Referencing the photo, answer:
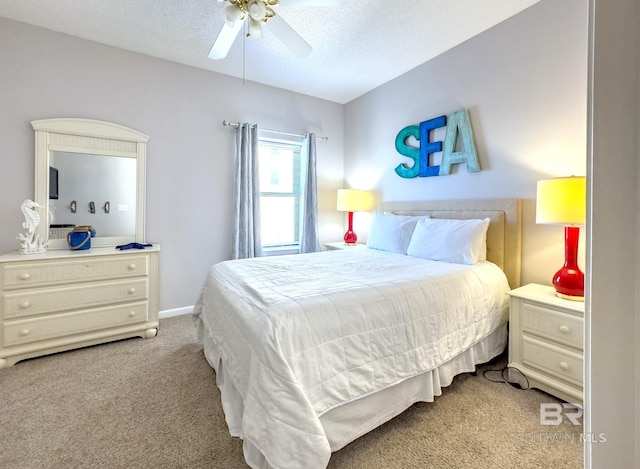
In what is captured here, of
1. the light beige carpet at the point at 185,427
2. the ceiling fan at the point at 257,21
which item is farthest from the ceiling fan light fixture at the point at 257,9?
the light beige carpet at the point at 185,427

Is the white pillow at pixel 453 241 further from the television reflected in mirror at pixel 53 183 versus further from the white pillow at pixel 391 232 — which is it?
the television reflected in mirror at pixel 53 183

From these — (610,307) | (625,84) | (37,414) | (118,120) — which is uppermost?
(118,120)

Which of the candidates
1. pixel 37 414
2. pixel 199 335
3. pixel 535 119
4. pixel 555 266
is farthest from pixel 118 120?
pixel 555 266

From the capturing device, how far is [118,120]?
282 cm

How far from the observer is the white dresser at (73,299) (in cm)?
211

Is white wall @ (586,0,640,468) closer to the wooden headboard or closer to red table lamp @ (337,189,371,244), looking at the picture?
the wooden headboard

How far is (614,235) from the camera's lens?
451 mm

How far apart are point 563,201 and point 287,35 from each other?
206 centimetres

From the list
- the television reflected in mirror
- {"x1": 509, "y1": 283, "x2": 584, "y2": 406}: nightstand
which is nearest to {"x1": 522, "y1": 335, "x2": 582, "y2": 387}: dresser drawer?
{"x1": 509, "y1": 283, "x2": 584, "y2": 406}: nightstand

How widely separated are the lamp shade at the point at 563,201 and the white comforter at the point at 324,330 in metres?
0.57

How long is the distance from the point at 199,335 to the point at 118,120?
2248 mm

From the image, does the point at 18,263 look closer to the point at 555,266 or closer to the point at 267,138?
the point at 267,138

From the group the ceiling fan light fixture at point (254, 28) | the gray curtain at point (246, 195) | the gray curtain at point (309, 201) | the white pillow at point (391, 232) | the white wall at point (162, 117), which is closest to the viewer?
the ceiling fan light fixture at point (254, 28)

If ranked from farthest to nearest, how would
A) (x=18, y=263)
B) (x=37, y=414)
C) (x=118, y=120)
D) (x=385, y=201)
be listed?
1. (x=385, y=201)
2. (x=118, y=120)
3. (x=18, y=263)
4. (x=37, y=414)
